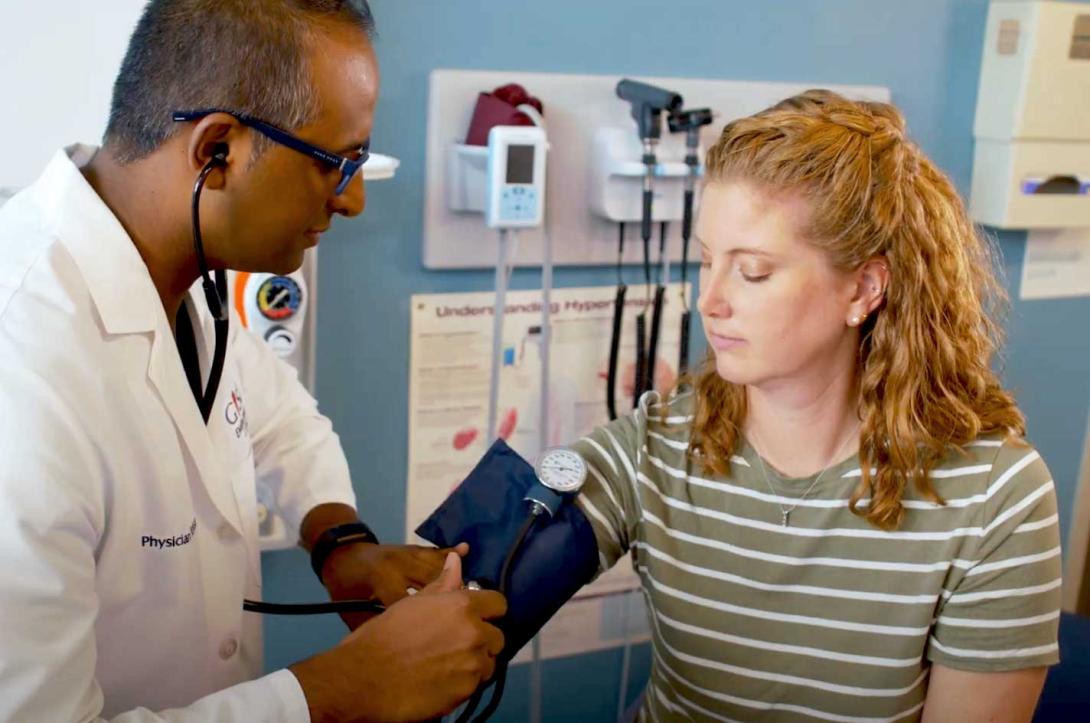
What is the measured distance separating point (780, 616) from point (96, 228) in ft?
2.76

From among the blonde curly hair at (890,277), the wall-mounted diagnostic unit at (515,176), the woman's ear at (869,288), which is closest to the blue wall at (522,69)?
the wall-mounted diagnostic unit at (515,176)

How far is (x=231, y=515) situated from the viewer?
118cm

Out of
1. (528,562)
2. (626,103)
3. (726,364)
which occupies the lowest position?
(528,562)

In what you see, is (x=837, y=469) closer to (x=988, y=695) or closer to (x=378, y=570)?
(x=988, y=695)

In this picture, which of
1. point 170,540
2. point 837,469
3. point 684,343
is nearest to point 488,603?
point 170,540

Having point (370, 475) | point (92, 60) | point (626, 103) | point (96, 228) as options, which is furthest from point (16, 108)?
point (626, 103)

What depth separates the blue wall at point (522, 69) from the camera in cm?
167

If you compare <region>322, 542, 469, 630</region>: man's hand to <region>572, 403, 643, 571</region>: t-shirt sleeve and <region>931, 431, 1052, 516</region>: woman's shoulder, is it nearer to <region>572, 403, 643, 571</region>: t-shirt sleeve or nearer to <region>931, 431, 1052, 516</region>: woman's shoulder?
<region>572, 403, 643, 571</region>: t-shirt sleeve

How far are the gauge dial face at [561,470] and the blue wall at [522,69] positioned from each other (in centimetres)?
54

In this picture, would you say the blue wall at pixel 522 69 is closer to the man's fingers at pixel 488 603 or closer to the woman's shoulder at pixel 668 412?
the woman's shoulder at pixel 668 412

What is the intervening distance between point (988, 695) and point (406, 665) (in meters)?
0.65

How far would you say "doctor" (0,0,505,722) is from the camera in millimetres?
907

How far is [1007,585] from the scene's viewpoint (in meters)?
1.20

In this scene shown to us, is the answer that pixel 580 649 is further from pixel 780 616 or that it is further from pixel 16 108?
pixel 16 108
